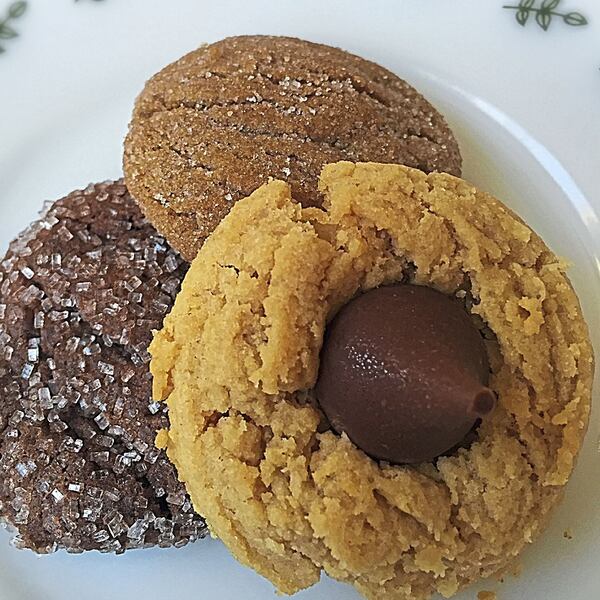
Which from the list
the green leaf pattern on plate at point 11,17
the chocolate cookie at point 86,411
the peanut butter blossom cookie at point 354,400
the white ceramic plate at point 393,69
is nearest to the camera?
the peanut butter blossom cookie at point 354,400

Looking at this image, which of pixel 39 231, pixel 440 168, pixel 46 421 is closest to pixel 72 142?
pixel 39 231

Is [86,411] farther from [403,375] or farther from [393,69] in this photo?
[393,69]

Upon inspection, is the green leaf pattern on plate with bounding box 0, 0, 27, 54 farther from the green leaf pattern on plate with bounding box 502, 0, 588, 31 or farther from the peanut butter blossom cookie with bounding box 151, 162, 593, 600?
the green leaf pattern on plate with bounding box 502, 0, 588, 31

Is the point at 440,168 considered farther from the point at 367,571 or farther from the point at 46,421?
the point at 46,421

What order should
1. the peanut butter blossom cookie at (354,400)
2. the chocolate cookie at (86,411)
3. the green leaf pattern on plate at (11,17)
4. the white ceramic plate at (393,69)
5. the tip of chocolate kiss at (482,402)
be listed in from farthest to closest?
the green leaf pattern on plate at (11,17) → the white ceramic plate at (393,69) → the chocolate cookie at (86,411) → the peanut butter blossom cookie at (354,400) → the tip of chocolate kiss at (482,402)

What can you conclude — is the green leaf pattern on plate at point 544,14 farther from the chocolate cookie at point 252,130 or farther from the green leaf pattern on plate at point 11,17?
the green leaf pattern on plate at point 11,17

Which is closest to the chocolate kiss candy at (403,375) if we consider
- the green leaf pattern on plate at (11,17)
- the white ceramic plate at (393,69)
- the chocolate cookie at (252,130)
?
the chocolate cookie at (252,130)

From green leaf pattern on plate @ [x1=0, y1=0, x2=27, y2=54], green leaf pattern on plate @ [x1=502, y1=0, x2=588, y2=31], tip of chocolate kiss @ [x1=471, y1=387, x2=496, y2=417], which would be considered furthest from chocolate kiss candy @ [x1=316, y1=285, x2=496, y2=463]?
green leaf pattern on plate @ [x1=0, y1=0, x2=27, y2=54]
